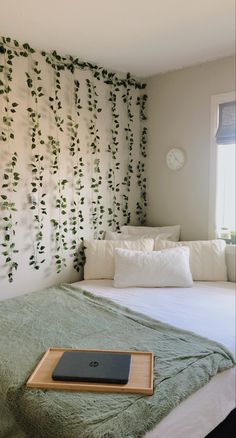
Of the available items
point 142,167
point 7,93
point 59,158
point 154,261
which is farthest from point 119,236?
point 7,93

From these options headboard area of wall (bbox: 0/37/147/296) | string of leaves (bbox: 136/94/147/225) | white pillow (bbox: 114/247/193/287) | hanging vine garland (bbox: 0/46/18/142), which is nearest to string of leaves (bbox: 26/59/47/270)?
headboard area of wall (bbox: 0/37/147/296)

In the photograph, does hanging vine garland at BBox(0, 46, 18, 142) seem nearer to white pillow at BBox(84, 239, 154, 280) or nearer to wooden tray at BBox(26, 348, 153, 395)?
white pillow at BBox(84, 239, 154, 280)

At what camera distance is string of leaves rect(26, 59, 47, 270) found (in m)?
2.66

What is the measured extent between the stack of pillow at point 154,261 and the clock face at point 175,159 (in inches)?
25.9

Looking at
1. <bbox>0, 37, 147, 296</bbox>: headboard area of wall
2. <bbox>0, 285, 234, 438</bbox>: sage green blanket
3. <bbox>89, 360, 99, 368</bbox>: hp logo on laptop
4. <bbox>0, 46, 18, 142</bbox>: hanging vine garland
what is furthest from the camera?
<bbox>0, 37, 147, 296</bbox>: headboard area of wall

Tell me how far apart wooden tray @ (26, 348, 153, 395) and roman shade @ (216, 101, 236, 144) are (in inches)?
76.9

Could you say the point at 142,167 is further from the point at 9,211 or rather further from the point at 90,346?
the point at 90,346

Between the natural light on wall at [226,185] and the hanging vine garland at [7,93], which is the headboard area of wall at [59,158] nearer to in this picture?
the hanging vine garland at [7,93]

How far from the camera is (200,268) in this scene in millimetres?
2914

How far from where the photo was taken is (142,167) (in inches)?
141

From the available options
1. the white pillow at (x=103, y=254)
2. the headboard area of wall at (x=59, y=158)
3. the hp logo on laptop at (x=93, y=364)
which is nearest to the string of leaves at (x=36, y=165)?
the headboard area of wall at (x=59, y=158)

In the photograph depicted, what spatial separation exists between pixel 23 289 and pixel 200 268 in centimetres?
145

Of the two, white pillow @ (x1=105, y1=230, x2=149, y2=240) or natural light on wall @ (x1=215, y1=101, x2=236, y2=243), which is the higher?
natural light on wall @ (x1=215, y1=101, x2=236, y2=243)

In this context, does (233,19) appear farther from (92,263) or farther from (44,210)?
(92,263)
